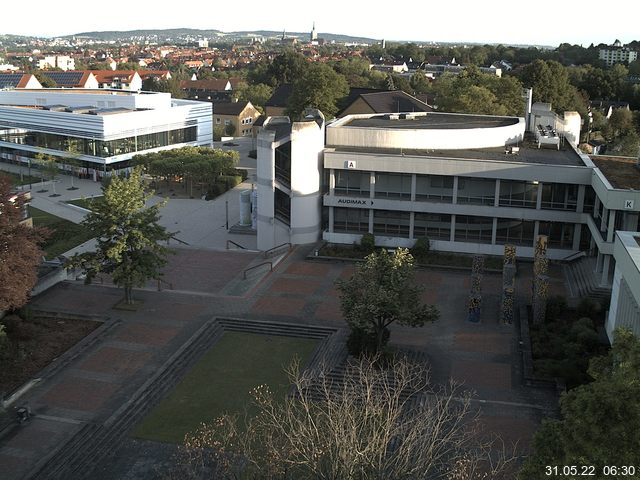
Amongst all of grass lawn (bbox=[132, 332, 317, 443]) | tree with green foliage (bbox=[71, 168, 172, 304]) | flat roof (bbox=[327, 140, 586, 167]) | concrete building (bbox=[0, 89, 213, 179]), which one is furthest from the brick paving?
concrete building (bbox=[0, 89, 213, 179])

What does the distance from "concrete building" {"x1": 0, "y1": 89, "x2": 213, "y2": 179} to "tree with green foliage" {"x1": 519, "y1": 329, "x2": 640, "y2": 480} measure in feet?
201

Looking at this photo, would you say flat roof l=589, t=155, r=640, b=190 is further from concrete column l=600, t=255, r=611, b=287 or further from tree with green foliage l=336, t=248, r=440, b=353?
tree with green foliage l=336, t=248, r=440, b=353

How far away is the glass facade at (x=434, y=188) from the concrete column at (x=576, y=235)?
7.51 m

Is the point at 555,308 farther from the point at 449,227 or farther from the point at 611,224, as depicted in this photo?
the point at 449,227

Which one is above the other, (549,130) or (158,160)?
Result: (549,130)

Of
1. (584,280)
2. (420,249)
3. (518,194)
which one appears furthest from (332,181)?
(584,280)

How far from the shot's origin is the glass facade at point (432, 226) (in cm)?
4362

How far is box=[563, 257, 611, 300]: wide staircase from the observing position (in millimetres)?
35531

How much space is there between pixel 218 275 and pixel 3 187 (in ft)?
44.9

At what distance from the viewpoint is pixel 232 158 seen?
220ft

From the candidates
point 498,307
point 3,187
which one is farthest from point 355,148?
point 3,187

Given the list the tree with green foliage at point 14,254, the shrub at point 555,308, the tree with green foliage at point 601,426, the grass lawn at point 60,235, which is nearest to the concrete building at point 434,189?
the shrub at point 555,308

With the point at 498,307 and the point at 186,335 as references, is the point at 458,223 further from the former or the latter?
the point at 186,335

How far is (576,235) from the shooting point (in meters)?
41.7
